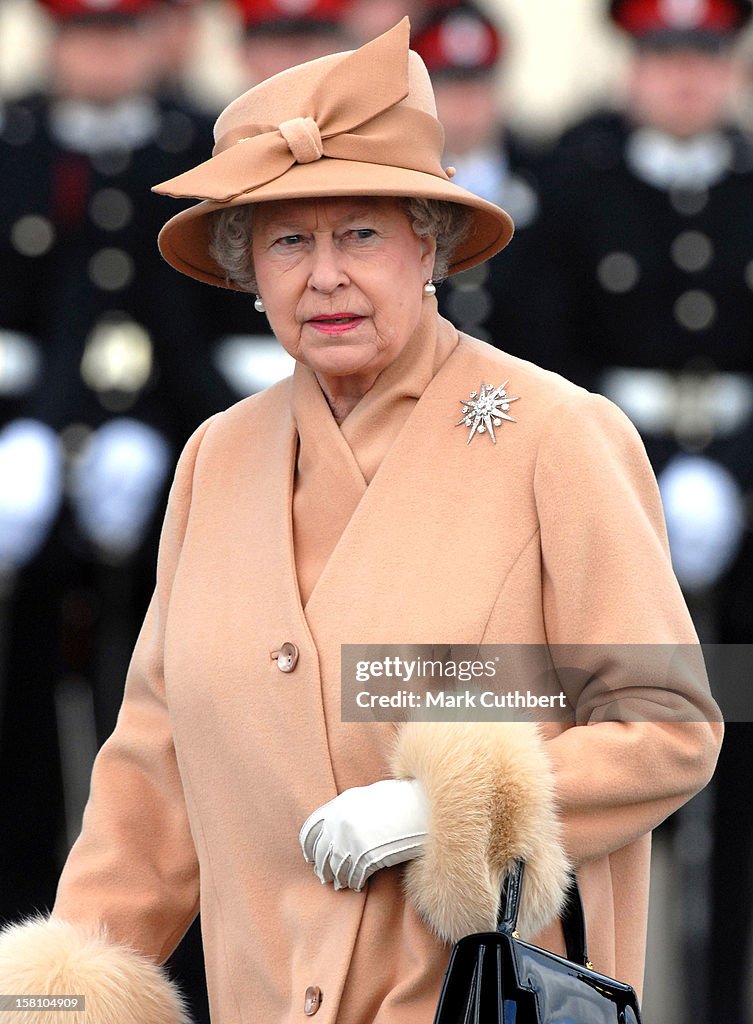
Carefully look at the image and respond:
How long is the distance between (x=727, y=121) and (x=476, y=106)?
0.77m

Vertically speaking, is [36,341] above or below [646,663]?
above

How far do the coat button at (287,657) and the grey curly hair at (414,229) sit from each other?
578 millimetres

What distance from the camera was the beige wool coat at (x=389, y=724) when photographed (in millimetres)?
2543

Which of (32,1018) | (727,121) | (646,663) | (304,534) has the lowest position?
(32,1018)

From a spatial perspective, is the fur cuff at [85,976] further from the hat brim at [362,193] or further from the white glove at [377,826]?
the hat brim at [362,193]

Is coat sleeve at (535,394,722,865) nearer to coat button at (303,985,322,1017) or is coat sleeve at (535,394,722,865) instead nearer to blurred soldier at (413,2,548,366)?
coat button at (303,985,322,1017)

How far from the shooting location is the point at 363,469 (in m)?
2.82

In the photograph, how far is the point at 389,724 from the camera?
2.64 m

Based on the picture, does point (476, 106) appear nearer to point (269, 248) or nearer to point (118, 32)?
point (118, 32)

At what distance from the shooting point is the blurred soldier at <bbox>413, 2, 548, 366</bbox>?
5844 mm

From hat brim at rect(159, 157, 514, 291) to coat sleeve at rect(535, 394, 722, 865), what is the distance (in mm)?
364

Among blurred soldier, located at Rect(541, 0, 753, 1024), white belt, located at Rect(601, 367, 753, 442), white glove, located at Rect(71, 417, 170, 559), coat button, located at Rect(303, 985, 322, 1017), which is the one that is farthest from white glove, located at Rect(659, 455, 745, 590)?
coat button, located at Rect(303, 985, 322, 1017)

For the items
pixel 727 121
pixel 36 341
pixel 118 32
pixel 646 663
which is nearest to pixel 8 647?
pixel 36 341

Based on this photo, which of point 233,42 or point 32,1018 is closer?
point 32,1018
